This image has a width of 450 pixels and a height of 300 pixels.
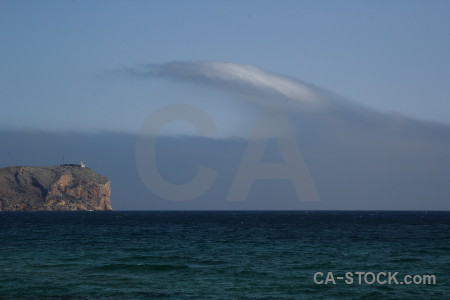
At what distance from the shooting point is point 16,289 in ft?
109

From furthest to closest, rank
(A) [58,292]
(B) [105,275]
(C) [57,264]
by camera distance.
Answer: (C) [57,264]
(B) [105,275]
(A) [58,292]

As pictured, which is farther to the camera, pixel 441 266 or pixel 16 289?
pixel 441 266

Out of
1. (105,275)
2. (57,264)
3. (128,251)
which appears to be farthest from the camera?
(128,251)

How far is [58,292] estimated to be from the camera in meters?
32.5

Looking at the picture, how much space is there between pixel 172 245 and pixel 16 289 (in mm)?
30939

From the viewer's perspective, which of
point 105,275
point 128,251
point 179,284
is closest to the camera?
point 179,284

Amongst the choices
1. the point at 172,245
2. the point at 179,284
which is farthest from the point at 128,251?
the point at 179,284

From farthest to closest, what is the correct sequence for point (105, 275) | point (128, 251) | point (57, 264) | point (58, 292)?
point (128, 251) → point (57, 264) → point (105, 275) → point (58, 292)

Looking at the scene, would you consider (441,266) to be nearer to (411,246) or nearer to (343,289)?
(343,289)

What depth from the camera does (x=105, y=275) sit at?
39.0 m

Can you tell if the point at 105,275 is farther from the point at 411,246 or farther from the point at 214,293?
the point at 411,246

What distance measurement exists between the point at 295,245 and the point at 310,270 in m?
20.9

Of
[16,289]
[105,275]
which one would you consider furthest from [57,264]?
[16,289]

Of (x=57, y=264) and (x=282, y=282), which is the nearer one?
(x=282, y=282)
